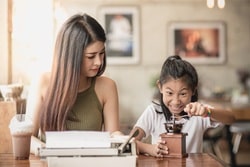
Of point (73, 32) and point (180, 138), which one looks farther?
point (73, 32)

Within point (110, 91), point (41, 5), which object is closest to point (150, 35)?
point (41, 5)

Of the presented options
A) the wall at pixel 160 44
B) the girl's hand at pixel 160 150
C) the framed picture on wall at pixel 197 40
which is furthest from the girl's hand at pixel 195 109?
the framed picture on wall at pixel 197 40

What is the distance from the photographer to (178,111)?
7.41 feet

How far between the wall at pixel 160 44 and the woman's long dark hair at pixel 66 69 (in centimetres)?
588

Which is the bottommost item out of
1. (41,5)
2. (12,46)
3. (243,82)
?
(243,82)

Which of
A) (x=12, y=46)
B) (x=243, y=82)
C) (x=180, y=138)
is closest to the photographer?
(x=180, y=138)

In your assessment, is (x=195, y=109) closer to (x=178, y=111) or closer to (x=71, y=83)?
(x=178, y=111)

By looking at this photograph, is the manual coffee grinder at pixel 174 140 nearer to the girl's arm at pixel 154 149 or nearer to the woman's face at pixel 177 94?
the girl's arm at pixel 154 149

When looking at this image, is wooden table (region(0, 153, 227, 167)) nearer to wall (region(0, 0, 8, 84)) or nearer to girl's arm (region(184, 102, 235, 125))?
girl's arm (region(184, 102, 235, 125))

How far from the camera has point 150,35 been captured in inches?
329

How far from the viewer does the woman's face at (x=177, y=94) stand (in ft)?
7.32

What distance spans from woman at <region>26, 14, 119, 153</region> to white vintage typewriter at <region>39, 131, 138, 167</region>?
18.1 inches

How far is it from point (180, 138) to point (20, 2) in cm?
176

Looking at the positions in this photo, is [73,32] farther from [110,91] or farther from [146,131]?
[146,131]
